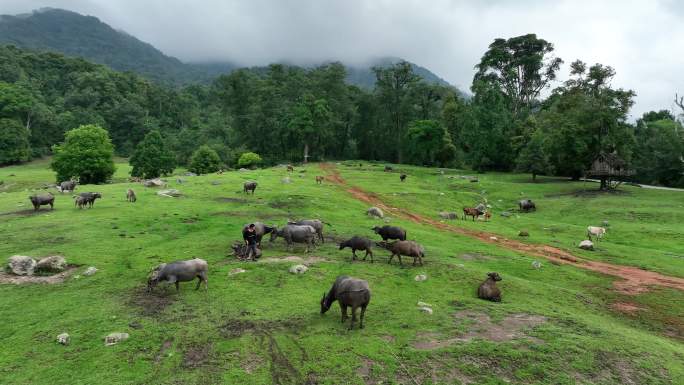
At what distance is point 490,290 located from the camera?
17.2 m

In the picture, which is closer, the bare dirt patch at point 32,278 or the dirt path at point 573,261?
the bare dirt patch at point 32,278

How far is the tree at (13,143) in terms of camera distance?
9394cm

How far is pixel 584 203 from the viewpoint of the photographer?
46.7m

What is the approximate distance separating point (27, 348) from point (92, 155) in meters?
51.9

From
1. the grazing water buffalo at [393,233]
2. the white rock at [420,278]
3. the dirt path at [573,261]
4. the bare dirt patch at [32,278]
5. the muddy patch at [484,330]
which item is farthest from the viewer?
the grazing water buffalo at [393,233]

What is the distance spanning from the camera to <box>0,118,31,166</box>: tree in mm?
93938

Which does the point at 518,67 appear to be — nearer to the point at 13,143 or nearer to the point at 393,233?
the point at 393,233

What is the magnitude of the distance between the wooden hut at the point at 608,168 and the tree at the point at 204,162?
61.6 metres

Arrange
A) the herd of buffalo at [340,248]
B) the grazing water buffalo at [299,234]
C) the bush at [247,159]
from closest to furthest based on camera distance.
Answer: the herd of buffalo at [340,248]
the grazing water buffalo at [299,234]
the bush at [247,159]

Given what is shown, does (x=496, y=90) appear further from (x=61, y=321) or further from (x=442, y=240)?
(x=61, y=321)

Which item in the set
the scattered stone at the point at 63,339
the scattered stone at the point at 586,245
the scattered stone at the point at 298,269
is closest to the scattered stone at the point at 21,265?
→ the scattered stone at the point at 63,339

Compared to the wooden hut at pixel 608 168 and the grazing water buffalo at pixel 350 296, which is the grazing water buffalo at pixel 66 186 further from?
the wooden hut at pixel 608 168

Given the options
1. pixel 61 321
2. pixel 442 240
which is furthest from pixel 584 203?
pixel 61 321

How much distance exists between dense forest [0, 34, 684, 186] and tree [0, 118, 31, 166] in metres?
0.23
